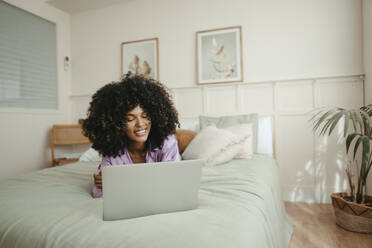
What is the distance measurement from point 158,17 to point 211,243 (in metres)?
3.05

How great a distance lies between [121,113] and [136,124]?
0.08 meters

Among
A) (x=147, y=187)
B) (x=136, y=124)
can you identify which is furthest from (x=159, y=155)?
(x=147, y=187)

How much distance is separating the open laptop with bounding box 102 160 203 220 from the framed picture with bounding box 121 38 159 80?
2.47m

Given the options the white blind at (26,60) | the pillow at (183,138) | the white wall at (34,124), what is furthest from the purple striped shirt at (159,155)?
the white blind at (26,60)

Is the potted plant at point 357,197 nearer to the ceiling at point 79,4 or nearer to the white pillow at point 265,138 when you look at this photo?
the white pillow at point 265,138

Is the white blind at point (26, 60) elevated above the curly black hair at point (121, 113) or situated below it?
above

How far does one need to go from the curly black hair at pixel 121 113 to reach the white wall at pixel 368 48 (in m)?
2.08

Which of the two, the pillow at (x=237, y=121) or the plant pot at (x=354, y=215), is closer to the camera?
the plant pot at (x=354, y=215)

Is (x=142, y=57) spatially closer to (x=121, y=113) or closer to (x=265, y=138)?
(x=265, y=138)

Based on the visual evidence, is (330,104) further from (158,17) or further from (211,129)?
(158,17)

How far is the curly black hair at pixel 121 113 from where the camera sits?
109 centimetres

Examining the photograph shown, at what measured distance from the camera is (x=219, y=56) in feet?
9.38

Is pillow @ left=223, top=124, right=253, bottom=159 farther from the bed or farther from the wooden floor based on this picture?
the bed

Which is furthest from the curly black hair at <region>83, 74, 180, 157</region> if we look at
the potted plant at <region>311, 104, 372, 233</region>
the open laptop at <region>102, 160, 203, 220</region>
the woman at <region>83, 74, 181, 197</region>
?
the potted plant at <region>311, 104, 372, 233</region>
